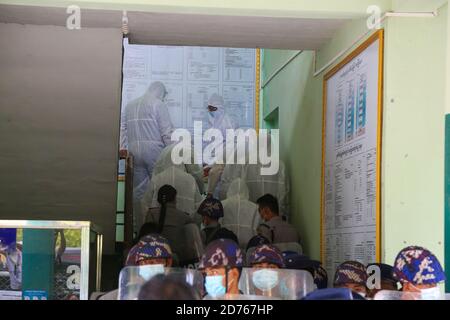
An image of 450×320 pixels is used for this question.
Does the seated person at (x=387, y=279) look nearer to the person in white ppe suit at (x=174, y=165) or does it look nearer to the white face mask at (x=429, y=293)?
the white face mask at (x=429, y=293)

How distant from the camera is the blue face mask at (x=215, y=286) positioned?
11.2ft

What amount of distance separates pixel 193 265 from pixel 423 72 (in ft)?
7.78

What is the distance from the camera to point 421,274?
12.2 ft

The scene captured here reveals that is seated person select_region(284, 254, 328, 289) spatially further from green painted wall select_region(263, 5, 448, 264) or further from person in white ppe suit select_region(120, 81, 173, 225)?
A: person in white ppe suit select_region(120, 81, 173, 225)

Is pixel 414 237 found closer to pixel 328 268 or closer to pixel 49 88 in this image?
pixel 328 268

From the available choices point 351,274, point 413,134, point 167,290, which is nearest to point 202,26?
point 413,134

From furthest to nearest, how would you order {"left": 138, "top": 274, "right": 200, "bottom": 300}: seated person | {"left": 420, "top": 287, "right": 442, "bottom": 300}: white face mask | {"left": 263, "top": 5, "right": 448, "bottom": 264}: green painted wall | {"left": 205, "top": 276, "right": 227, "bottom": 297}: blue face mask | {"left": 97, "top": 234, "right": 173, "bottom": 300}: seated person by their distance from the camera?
1. {"left": 263, "top": 5, "right": 448, "bottom": 264}: green painted wall
2. {"left": 97, "top": 234, "right": 173, "bottom": 300}: seated person
3. {"left": 420, "top": 287, "right": 442, "bottom": 300}: white face mask
4. {"left": 205, "top": 276, "right": 227, "bottom": 297}: blue face mask
5. {"left": 138, "top": 274, "right": 200, "bottom": 300}: seated person

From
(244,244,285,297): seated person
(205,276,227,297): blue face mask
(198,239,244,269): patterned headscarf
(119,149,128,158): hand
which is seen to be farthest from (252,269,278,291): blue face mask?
(119,149,128,158): hand

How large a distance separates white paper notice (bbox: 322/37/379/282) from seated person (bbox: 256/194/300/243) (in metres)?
0.57

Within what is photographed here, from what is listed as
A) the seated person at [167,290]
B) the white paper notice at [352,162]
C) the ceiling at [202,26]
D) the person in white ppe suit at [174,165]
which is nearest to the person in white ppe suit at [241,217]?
the person in white ppe suit at [174,165]

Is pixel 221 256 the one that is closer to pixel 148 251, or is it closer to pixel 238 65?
pixel 148 251

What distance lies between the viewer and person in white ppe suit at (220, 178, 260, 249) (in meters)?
6.92

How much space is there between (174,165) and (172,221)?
3.53ft

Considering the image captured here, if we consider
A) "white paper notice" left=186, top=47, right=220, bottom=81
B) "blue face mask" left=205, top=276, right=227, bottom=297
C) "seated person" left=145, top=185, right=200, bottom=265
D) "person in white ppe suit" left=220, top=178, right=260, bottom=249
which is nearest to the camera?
"blue face mask" left=205, top=276, right=227, bottom=297
